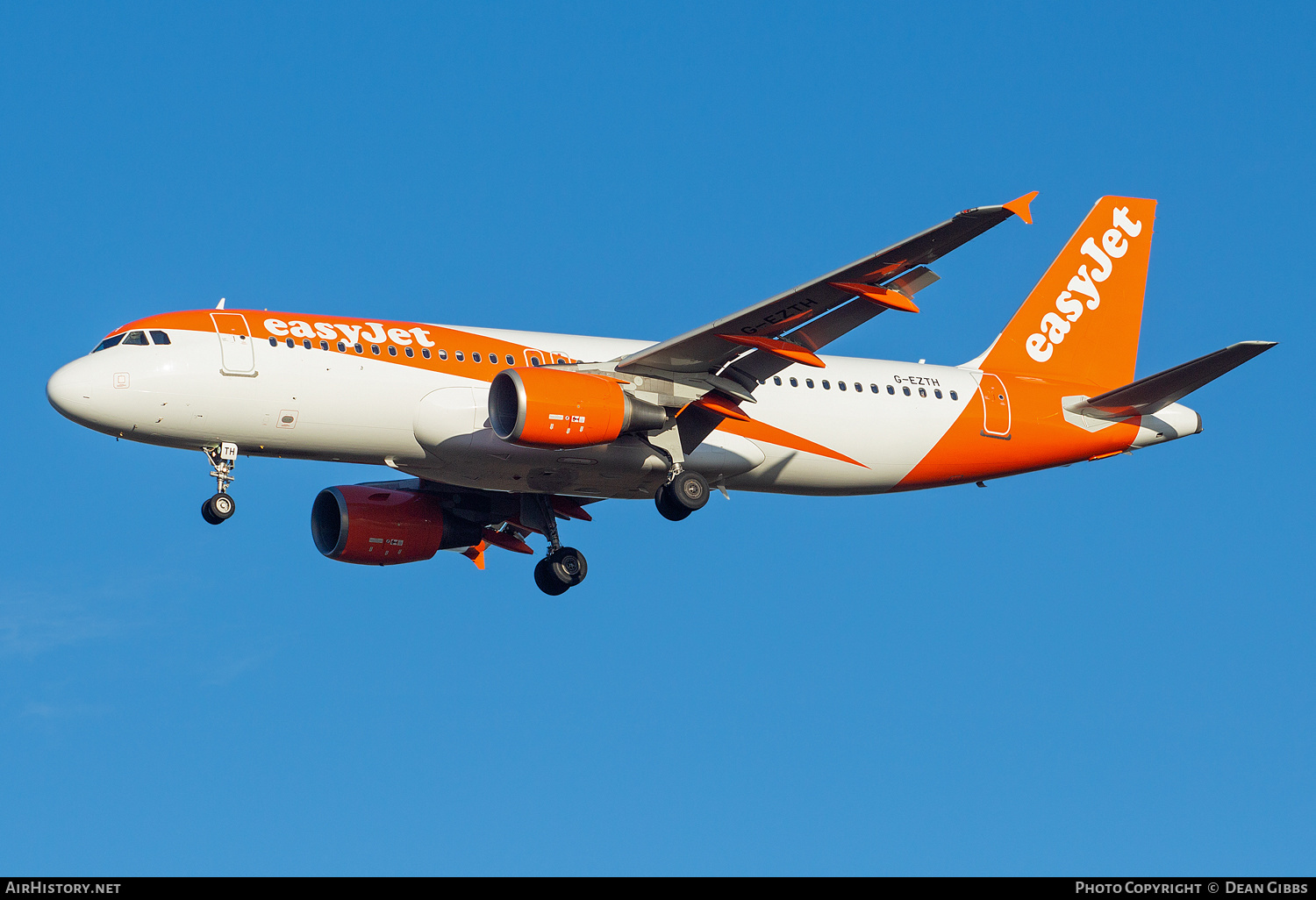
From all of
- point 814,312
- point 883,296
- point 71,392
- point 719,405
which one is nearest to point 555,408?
point 719,405

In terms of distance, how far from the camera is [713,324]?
99.1ft

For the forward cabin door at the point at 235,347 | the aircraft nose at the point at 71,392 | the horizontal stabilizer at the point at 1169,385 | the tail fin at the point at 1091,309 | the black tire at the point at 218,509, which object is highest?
the tail fin at the point at 1091,309

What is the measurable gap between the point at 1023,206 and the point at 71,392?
17365mm

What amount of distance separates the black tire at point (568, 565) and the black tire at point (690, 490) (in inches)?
165

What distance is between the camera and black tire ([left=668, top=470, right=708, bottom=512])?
106ft

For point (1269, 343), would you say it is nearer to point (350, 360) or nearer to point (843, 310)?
point (843, 310)

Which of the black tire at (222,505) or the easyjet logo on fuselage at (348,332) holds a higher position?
the easyjet logo on fuselage at (348,332)

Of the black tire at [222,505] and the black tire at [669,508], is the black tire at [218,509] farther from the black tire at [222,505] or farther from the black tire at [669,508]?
the black tire at [669,508]

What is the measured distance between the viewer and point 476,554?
37.4 metres

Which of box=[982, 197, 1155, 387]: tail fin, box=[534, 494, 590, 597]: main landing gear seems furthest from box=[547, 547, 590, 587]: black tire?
box=[982, 197, 1155, 387]: tail fin

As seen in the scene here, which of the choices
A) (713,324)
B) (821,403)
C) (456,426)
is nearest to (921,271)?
(713,324)

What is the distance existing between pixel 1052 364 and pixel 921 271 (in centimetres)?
1092

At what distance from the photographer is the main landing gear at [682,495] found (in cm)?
3222

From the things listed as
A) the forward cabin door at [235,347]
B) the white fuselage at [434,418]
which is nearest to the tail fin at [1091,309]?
the white fuselage at [434,418]
